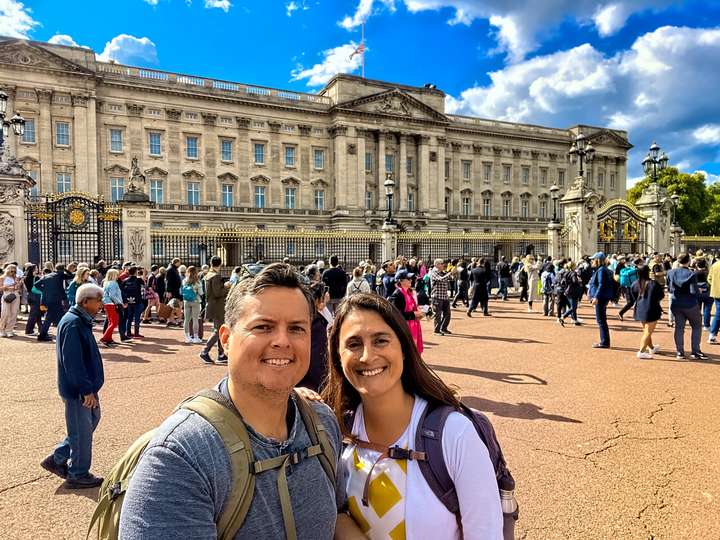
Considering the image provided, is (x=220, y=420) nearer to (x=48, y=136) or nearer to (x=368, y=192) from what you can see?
(x=48, y=136)

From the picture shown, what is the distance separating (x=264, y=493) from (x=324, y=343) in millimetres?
2615

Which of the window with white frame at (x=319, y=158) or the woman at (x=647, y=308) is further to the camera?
the window with white frame at (x=319, y=158)

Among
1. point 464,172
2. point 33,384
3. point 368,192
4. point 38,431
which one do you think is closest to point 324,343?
point 38,431

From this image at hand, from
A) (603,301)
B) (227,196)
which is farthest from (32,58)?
(603,301)

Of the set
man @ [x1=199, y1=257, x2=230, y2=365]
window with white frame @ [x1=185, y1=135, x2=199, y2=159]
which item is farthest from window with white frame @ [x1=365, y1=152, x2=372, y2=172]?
man @ [x1=199, y1=257, x2=230, y2=365]

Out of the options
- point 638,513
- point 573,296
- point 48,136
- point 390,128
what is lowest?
point 638,513

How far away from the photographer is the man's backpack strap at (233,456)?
1.32m

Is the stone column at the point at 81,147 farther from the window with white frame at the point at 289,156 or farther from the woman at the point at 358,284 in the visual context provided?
the woman at the point at 358,284

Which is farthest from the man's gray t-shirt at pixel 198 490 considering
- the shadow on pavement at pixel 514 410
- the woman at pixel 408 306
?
the woman at pixel 408 306

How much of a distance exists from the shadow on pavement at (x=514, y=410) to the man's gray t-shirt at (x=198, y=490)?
461 centimetres

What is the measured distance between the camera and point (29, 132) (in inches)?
1320

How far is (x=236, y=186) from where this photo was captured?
4131 cm

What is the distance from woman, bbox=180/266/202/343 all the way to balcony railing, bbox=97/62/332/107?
33619 mm

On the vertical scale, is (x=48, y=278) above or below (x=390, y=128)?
below
